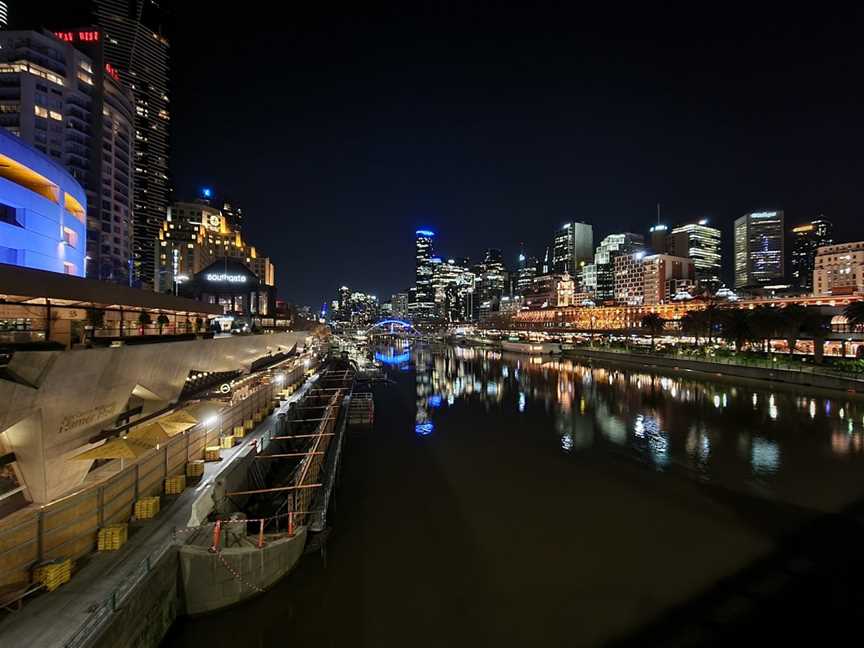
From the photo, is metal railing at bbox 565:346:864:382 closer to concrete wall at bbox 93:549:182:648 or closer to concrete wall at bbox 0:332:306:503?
concrete wall at bbox 93:549:182:648

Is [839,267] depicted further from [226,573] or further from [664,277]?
[226,573]

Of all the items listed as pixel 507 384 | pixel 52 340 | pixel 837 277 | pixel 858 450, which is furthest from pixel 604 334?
pixel 52 340

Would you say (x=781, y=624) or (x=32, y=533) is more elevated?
(x=32, y=533)

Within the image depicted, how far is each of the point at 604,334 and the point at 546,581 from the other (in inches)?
4463

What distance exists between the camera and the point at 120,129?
237 ft

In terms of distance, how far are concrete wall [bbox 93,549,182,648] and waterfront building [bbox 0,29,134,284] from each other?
221ft

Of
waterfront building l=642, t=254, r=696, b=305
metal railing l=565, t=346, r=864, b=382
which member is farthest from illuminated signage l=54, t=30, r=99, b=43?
waterfront building l=642, t=254, r=696, b=305

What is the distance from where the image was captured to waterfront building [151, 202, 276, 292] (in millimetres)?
96062

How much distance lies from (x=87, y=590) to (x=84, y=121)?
81.5 metres

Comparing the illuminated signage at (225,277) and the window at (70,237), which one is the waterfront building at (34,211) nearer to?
the window at (70,237)

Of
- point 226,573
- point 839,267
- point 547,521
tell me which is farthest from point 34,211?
point 839,267

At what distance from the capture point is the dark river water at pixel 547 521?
10109mm

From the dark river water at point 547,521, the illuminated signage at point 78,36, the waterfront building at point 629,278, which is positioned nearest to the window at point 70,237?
the dark river water at point 547,521

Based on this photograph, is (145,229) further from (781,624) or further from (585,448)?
(781,624)
